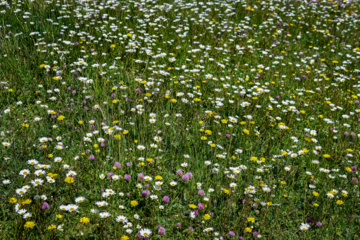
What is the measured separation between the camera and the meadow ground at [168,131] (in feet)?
8.48

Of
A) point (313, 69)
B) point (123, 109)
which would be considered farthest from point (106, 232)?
point (313, 69)

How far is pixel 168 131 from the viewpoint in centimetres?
352

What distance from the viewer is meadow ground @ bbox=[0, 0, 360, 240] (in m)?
2.58

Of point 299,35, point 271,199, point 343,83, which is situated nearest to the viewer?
point 271,199

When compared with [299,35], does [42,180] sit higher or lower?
higher

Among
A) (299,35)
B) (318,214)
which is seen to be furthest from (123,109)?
(299,35)

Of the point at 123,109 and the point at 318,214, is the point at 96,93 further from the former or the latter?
the point at 318,214

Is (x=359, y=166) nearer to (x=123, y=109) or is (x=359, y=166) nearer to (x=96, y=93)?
(x=123, y=109)

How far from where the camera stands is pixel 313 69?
5465 mm

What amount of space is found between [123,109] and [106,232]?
183cm

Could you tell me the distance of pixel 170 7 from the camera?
6.79 meters

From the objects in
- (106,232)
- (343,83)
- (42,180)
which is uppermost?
(42,180)

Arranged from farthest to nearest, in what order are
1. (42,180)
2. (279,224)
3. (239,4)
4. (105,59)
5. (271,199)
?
(239,4), (105,59), (271,199), (279,224), (42,180)

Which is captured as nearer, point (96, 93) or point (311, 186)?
point (311, 186)
